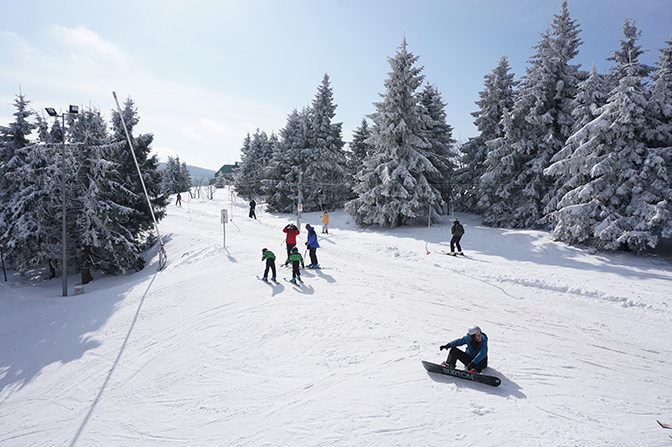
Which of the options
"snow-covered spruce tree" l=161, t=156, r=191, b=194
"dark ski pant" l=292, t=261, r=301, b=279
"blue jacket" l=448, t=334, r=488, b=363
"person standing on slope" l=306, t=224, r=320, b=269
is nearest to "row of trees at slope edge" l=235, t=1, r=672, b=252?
"person standing on slope" l=306, t=224, r=320, b=269

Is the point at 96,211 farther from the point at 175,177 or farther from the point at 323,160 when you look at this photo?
the point at 175,177

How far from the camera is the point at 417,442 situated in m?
4.49

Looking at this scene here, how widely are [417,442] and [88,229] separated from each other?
804 inches

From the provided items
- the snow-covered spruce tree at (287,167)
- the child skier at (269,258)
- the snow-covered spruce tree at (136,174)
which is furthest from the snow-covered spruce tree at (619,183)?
the snow-covered spruce tree at (136,174)

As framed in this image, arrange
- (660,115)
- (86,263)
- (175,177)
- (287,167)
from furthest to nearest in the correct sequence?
(175,177) → (287,167) → (86,263) → (660,115)

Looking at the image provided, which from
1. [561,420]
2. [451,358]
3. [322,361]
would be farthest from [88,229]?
[561,420]

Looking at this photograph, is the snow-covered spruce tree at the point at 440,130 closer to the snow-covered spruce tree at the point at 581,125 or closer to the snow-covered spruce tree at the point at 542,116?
the snow-covered spruce tree at the point at 542,116

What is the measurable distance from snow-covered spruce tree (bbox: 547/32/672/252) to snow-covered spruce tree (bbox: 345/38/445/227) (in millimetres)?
8241

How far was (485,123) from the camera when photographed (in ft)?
85.6

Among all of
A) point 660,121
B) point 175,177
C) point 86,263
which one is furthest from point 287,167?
point 175,177

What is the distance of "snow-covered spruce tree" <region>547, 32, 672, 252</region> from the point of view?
46.8ft

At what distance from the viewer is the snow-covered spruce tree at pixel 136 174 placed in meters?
22.0

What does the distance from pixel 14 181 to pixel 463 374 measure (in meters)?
26.2

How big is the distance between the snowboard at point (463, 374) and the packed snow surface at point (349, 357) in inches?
4.5
